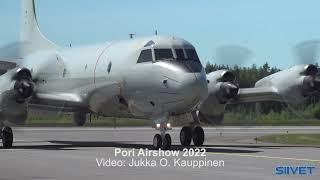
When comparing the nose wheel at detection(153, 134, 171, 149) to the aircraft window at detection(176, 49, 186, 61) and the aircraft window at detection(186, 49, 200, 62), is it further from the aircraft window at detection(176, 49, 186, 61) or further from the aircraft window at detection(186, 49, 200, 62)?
the aircraft window at detection(186, 49, 200, 62)

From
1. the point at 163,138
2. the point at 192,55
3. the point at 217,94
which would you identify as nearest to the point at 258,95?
the point at 217,94

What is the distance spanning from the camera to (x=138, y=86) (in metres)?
25.0

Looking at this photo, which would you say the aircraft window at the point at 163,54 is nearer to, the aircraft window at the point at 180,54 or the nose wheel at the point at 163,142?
the aircraft window at the point at 180,54

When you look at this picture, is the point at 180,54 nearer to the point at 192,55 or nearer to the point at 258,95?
the point at 192,55

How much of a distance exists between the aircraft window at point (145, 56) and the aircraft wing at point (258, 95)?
5.24 meters

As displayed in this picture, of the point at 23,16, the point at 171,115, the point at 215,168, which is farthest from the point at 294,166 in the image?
the point at 23,16

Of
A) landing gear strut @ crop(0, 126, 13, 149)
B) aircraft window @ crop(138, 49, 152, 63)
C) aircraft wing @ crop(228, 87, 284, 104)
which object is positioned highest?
aircraft window @ crop(138, 49, 152, 63)

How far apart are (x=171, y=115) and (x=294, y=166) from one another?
8180 millimetres

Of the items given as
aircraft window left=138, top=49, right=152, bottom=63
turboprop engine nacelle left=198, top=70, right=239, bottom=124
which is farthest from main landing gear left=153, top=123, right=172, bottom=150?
turboprop engine nacelle left=198, top=70, right=239, bottom=124

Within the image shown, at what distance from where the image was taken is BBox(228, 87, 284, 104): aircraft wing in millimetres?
28141

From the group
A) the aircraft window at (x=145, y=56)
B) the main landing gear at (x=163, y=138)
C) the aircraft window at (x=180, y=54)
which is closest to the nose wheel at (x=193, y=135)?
the main landing gear at (x=163, y=138)

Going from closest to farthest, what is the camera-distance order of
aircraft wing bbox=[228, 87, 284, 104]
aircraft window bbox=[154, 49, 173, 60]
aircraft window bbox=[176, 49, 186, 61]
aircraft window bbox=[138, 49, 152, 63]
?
1. aircraft window bbox=[176, 49, 186, 61]
2. aircraft window bbox=[154, 49, 173, 60]
3. aircraft window bbox=[138, 49, 152, 63]
4. aircraft wing bbox=[228, 87, 284, 104]

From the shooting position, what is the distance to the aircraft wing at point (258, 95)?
92.3ft

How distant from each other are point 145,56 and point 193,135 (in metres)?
4.44
